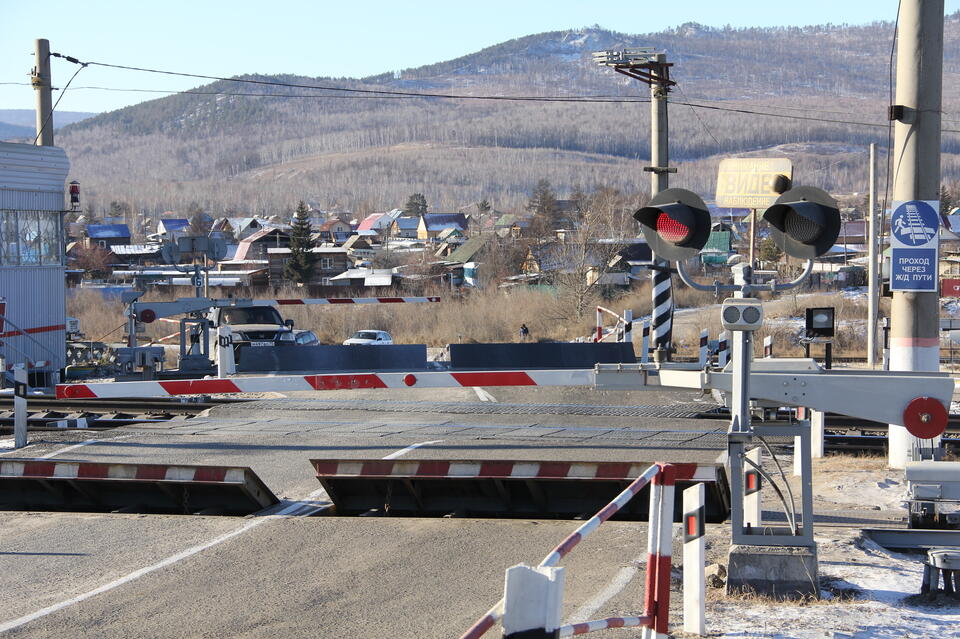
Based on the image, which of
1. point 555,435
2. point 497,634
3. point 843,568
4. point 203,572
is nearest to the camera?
point 497,634

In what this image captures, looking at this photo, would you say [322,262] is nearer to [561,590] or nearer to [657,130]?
[657,130]

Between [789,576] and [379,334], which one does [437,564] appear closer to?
[789,576]

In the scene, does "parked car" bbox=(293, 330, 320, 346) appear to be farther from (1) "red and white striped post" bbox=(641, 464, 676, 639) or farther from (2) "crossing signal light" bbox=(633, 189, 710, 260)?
(1) "red and white striped post" bbox=(641, 464, 676, 639)

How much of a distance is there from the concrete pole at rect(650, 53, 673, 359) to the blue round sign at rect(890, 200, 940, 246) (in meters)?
A: 6.75

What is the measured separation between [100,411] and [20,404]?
386 centimetres

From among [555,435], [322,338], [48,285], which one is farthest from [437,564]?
[322,338]

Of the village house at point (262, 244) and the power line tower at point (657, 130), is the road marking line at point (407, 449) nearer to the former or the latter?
the power line tower at point (657, 130)

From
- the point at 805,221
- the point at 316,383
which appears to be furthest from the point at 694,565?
the point at 316,383

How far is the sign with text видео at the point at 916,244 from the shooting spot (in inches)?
454

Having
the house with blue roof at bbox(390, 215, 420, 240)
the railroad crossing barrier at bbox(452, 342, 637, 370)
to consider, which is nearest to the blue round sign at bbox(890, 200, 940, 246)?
the railroad crossing barrier at bbox(452, 342, 637, 370)

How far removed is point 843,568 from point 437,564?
9.83ft

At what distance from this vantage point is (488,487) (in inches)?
406

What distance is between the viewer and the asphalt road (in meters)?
7.00

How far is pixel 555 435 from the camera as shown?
14844 mm
